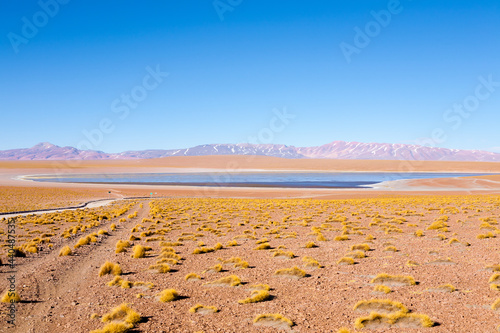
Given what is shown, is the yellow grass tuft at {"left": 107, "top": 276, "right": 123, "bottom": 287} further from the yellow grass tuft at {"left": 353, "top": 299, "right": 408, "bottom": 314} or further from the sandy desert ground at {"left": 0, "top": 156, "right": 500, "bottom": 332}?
the yellow grass tuft at {"left": 353, "top": 299, "right": 408, "bottom": 314}

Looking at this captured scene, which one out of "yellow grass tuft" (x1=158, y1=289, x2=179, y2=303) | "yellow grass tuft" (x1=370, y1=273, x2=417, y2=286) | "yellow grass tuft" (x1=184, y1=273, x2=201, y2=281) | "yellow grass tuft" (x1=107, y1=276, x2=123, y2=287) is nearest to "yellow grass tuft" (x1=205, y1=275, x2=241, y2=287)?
"yellow grass tuft" (x1=184, y1=273, x2=201, y2=281)

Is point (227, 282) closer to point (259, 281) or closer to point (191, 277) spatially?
point (259, 281)

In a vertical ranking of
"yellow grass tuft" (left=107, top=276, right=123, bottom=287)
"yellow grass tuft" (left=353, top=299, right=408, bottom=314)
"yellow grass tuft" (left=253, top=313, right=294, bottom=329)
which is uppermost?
"yellow grass tuft" (left=353, top=299, right=408, bottom=314)

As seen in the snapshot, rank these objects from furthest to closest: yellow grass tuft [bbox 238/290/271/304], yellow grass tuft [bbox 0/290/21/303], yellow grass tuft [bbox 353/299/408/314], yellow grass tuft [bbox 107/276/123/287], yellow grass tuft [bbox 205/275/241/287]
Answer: yellow grass tuft [bbox 107/276/123/287]
yellow grass tuft [bbox 205/275/241/287]
yellow grass tuft [bbox 238/290/271/304]
yellow grass tuft [bbox 0/290/21/303]
yellow grass tuft [bbox 353/299/408/314]

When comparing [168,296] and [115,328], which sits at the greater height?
[115,328]

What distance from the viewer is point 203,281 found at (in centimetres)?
1128

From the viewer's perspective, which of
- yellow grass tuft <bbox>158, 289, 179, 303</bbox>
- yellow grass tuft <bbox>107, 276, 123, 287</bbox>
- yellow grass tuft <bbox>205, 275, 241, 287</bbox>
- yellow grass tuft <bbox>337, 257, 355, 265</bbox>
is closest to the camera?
yellow grass tuft <bbox>158, 289, 179, 303</bbox>

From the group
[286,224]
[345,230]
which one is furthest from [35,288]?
[286,224]

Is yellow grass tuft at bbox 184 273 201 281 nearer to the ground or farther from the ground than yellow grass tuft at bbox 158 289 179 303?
nearer to the ground

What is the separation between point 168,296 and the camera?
373 inches

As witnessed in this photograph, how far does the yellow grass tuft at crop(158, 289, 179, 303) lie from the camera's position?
371 inches

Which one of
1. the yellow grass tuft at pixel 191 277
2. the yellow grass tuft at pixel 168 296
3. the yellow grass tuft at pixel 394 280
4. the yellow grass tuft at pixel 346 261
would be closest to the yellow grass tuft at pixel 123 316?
the yellow grass tuft at pixel 168 296

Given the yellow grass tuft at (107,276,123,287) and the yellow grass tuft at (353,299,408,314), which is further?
the yellow grass tuft at (107,276,123,287)

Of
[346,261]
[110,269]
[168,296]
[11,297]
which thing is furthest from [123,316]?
[346,261]
